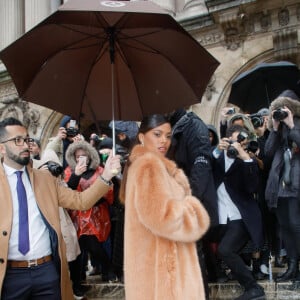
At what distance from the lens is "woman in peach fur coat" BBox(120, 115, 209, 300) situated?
2896 mm

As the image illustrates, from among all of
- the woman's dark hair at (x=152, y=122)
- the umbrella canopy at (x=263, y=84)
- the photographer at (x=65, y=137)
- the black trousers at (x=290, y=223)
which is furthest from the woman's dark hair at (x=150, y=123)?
the umbrella canopy at (x=263, y=84)

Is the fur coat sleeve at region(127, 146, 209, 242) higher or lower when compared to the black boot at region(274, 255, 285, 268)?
higher

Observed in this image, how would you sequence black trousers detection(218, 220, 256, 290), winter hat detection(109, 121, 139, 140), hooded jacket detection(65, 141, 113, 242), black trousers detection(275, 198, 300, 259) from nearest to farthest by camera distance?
1. black trousers detection(218, 220, 256, 290)
2. black trousers detection(275, 198, 300, 259)
3. hooded jacket detection(65, 141, 113, 242)
4. winter hat detection(109, 121, 139, 140)

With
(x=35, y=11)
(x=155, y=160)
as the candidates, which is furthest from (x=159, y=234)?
(x=35, y=11)

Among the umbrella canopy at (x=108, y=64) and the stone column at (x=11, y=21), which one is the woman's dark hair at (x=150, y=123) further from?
the stone column at (x=11, y=21)

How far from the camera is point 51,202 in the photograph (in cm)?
347

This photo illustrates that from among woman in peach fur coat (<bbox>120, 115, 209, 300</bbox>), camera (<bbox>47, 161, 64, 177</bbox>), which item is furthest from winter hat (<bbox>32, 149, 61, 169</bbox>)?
woman in peach fur coat (<bbox>120, 115, 209, 300</bbox>)

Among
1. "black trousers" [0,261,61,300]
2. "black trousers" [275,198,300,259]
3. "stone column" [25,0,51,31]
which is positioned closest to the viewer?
"black trousers" [0,261,61,300]

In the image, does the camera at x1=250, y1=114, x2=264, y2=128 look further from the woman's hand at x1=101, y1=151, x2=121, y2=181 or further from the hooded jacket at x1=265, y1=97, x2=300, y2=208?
the woman's hand at x1=101, y1=151, x2=121, y2=181

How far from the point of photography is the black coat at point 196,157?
405cm

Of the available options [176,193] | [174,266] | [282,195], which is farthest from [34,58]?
[282,195]

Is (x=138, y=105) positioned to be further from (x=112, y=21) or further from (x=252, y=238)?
(x=252, y=238)

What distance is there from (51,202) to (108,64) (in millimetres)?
1213

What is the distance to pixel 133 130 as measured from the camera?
5180mm
